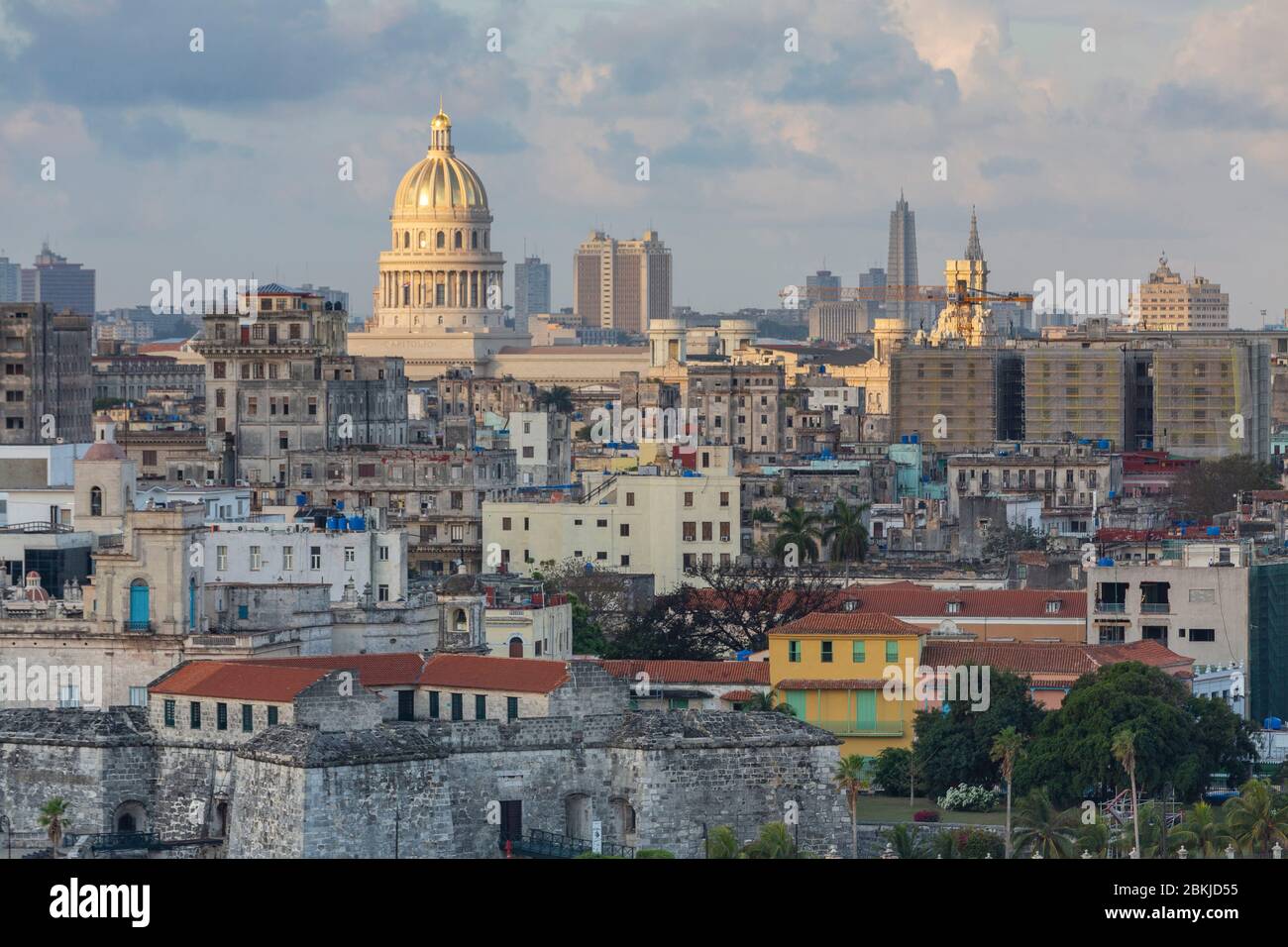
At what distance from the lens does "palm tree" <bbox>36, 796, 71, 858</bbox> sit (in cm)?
4894

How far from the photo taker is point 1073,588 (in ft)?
268

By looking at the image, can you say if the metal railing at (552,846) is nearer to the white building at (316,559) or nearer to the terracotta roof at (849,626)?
the terracotta roof at (849,626)

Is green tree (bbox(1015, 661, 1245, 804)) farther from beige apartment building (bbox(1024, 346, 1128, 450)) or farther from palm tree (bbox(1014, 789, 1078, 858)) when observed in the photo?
beige apartment building (bbox(1024, 346, 1128, 450))

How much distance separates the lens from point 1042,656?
2598 inches

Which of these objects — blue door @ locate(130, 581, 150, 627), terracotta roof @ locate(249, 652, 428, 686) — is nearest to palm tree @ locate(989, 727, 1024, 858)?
terracotta roof @ locate(249, 652, 428, 686)

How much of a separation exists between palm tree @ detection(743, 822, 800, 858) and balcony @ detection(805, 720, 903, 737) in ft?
41.0

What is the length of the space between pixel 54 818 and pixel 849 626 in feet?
63.9

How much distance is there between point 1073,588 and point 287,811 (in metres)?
39.0

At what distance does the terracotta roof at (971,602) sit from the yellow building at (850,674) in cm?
900

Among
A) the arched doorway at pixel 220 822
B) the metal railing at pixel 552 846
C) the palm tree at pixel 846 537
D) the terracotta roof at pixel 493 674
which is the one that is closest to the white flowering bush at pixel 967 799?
the terracotta roof at pixel 493 674

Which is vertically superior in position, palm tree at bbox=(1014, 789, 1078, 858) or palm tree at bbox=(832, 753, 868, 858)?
palm tree at bbox=(832, 753, 868, 858)

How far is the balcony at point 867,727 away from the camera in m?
61.5

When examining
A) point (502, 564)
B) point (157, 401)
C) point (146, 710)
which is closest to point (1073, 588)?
point (502, 564)
